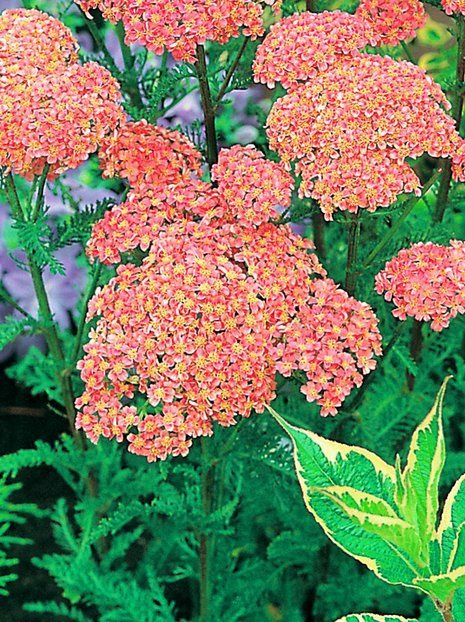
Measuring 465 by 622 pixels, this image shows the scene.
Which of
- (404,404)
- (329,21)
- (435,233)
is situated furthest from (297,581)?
(329,21)

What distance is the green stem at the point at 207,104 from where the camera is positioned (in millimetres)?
1204

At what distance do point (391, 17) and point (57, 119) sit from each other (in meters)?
0.53

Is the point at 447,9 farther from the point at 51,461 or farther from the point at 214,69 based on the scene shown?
the point at 51,461

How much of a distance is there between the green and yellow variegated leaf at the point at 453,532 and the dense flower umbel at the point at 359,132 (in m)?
0.38

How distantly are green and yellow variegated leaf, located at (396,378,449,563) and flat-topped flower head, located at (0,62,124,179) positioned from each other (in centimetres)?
57

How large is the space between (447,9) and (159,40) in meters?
0.41

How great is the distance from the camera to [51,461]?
5.07ft

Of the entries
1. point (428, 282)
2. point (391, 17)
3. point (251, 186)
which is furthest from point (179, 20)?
point (428, 282)

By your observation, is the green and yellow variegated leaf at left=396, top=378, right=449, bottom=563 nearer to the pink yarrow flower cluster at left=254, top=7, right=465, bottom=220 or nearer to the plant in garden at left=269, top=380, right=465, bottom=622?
the plant in garden at left=269, top=380, right=465, bottom=622

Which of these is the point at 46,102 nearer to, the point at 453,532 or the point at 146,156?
the point at 146,156

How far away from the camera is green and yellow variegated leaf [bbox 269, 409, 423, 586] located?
2.72 ft

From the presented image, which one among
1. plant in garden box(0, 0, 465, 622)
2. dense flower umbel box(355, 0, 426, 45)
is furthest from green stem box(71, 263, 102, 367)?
dense flower umbel box(355, 0, 426, 45)

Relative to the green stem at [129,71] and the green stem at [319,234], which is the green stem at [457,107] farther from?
the green stem at [129,71]

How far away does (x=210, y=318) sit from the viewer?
1096mm
